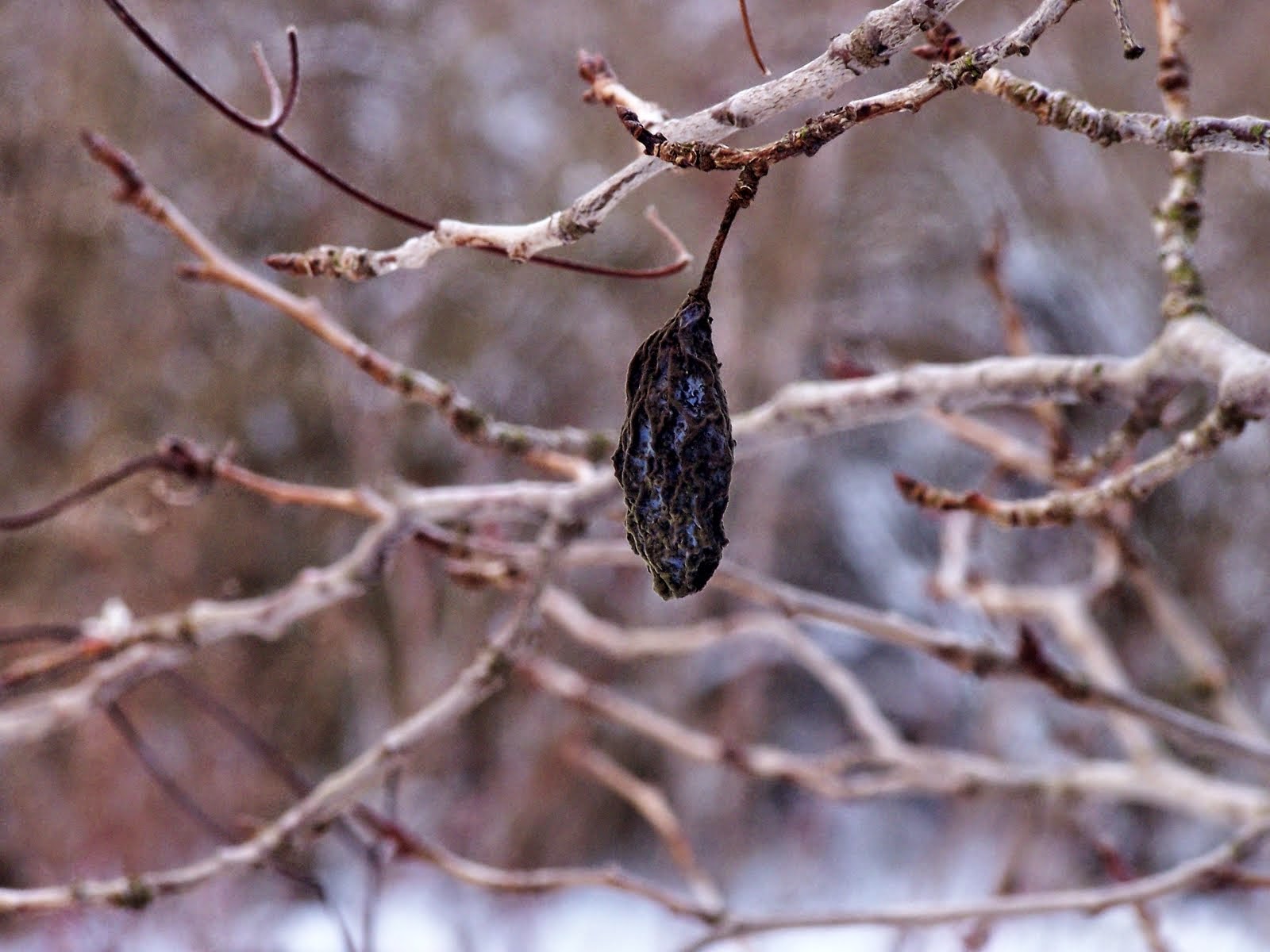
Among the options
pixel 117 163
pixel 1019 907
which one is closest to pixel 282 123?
pixel 117 163

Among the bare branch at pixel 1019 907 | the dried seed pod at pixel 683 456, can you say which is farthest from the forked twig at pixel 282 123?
the bare branch at pixel 1019 907

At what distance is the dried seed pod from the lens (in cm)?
56

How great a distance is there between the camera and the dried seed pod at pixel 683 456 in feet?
1.84

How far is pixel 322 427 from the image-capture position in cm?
385

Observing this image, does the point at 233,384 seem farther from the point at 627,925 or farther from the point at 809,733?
the point at 809,733

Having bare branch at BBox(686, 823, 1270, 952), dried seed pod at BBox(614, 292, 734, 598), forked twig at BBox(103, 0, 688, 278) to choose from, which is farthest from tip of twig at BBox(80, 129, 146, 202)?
bare branch at BBox(686, 823, 1270, 952)

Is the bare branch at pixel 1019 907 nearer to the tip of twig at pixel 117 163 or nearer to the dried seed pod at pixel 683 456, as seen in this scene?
the dried seed pod at pixel 683 456

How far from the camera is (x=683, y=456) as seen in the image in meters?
0.56

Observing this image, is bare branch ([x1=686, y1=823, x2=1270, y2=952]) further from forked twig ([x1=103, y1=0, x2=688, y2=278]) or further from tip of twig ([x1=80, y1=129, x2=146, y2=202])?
tip of twig ([x1=80, y1=129, x2=146, y2=202])

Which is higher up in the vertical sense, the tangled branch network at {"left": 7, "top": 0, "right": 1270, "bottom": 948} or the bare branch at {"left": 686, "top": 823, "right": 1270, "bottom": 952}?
the tangled branch network at {"left": 7, "top": 0, "right": 1270, "bottom": 948}

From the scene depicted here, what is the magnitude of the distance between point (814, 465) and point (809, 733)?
42.8 inches

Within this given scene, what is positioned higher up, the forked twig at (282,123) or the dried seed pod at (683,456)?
the forked twig at (282,123)

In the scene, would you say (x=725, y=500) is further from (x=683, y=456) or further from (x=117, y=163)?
(x=117, y=163)

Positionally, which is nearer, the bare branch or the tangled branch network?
the tangled branch network
